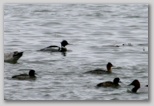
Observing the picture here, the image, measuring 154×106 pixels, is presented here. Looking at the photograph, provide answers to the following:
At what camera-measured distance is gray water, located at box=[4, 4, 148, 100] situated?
386 cm

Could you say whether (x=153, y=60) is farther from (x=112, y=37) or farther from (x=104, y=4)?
(x=104, y=4)

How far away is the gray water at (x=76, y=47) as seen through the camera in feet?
12.7

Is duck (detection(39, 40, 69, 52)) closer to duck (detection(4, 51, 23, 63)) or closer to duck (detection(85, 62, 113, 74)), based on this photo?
duck (detection(4, 51, 23, 63))

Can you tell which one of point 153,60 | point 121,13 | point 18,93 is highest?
point 121,13

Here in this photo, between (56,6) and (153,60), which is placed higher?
(56,6)

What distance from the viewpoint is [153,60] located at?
3.90 meters

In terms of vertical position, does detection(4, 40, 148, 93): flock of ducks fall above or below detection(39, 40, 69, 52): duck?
below

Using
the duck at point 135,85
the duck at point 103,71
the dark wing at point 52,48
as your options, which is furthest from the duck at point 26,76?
the duck at point 135,85

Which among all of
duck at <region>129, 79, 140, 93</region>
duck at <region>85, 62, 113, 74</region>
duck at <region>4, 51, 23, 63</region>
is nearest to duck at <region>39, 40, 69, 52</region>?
duck at <region>4, 51, 23, 63</region>

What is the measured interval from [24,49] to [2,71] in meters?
0.33

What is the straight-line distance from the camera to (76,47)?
3.92m

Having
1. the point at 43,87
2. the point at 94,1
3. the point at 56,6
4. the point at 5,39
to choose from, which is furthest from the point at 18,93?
the point at 94,1

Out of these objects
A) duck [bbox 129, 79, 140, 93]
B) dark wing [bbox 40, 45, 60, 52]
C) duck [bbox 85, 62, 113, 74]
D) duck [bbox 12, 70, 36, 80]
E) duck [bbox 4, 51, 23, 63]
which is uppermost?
dark wing [bbox 40, 45, 60, 52]

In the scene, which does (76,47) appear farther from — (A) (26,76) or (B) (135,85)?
(B) (135,85)
